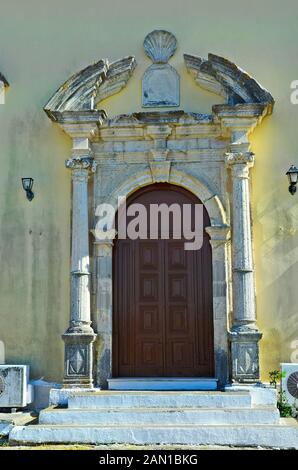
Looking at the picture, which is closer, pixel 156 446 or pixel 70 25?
pixel 156 446

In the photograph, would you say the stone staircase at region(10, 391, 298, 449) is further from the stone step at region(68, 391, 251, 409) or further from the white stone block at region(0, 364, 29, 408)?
the white stone block at region(0, 364, 29, 408)

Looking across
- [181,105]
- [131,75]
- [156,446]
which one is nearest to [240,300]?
[156,446]

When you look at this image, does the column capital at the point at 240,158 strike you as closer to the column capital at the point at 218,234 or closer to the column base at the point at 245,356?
the column capital at the point at 218,234

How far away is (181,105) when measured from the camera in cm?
894

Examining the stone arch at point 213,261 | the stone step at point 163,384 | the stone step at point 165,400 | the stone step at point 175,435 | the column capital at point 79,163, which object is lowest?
the stone step at point 175,435

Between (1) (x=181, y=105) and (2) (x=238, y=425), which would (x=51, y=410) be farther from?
(1) (x=181, y=105)

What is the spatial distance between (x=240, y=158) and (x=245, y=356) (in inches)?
101

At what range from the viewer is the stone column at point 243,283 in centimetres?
807

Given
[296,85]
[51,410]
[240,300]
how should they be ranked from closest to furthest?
[51,410], [240,300], [296,85]

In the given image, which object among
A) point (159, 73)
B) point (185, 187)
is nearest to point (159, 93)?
point (159, 73)

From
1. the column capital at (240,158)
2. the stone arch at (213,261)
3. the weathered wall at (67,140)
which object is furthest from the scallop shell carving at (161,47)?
the column capital at (240,158)

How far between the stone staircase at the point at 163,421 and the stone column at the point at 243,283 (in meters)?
0.43

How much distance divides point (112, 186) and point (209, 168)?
1.35 metres

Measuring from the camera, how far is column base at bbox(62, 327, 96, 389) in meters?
8.20
